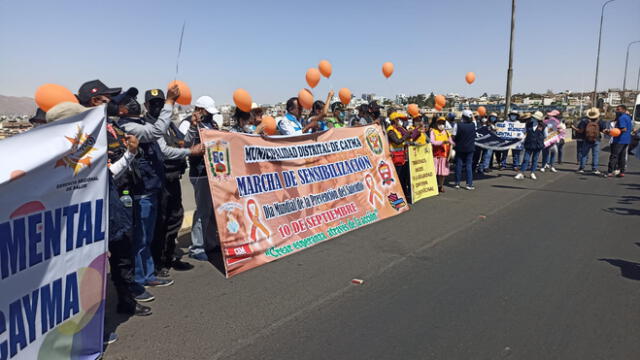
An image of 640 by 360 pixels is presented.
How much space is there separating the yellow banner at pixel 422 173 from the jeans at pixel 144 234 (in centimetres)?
541

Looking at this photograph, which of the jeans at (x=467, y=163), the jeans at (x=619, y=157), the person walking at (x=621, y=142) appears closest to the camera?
the jeans at (x=467, y=163)

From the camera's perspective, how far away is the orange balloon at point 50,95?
3.25 metres

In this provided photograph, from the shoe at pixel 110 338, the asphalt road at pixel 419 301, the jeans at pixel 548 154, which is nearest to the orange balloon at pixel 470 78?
the jeans at pixel 548 154

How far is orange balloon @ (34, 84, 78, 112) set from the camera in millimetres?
3248

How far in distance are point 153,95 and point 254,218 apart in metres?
1.77

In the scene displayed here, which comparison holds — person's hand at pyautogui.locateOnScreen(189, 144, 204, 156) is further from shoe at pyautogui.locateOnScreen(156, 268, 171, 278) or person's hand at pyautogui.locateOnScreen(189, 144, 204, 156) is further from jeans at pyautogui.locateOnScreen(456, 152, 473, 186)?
jeans at pyautogui.locateOnScreen(456, 152, 473, 186)

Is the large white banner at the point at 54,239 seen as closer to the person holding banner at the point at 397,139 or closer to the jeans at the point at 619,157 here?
the person holding banner at the point at 397,139

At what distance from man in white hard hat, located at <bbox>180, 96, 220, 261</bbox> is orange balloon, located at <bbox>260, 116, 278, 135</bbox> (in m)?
0.83

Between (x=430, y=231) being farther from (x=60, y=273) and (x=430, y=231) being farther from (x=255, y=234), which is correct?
(x=60, y=273)

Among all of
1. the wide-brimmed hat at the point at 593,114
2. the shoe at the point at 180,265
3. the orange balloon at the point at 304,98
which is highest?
the orange balloon at the point at 304,98

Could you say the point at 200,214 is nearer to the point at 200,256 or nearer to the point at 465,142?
the point at 200,256

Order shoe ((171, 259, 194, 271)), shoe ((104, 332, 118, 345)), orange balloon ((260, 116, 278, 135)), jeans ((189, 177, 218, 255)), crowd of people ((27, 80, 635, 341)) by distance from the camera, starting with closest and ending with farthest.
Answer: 1. shoe ((104, 332, 118, 345))
2. crowd of people ((27, 80, 635, 341))
3. shoe ((171, 259, 194, 271))
4. jeans ((189, 177, 218, 255))
5. orange balloon ((260, 116, 278, 135))

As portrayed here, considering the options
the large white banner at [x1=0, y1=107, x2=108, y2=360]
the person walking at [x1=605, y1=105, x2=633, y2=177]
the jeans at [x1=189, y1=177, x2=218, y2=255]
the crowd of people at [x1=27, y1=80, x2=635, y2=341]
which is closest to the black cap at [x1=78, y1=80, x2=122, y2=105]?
the crowd of people at [x1=27, y1=80, x2=635, y2=341]

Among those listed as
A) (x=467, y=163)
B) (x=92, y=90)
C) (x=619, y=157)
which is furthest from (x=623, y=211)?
(x=92, y=90)
